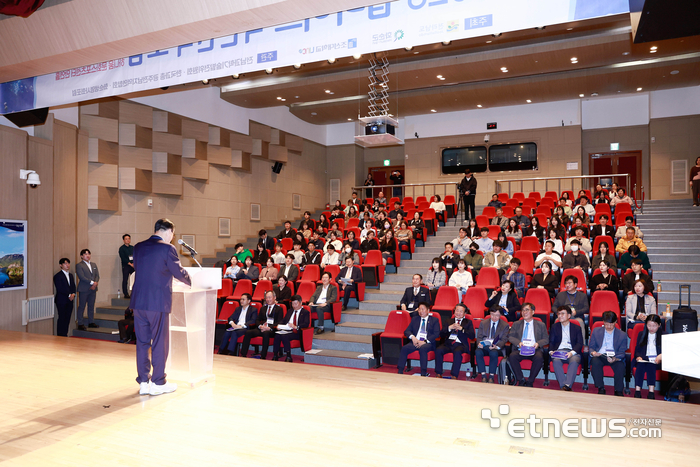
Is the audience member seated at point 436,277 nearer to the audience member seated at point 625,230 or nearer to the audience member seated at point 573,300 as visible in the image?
the audience member seated at point 573,300

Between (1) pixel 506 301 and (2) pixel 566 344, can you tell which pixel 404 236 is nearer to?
(1) pixel 506 301

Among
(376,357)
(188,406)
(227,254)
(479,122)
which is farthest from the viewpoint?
(479,122)

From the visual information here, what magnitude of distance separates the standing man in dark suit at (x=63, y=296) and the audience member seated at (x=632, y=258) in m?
8.58

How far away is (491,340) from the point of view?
5.49 metres

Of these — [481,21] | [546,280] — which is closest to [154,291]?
[481,21]

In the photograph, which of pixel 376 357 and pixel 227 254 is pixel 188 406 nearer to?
pixel 376 357

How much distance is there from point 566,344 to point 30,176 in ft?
25.7

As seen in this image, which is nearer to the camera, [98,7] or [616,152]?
[98,7]

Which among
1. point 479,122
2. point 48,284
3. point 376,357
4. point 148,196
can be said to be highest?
point 479,122

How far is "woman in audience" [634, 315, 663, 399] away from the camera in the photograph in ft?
15.7

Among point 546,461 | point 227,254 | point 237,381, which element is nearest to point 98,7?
point 237,381

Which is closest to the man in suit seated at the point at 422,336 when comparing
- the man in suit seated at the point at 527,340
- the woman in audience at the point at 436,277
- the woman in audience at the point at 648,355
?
the man in suit seated at the point at 527,340

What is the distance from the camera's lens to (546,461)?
253cm

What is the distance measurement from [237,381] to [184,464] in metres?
1.50
